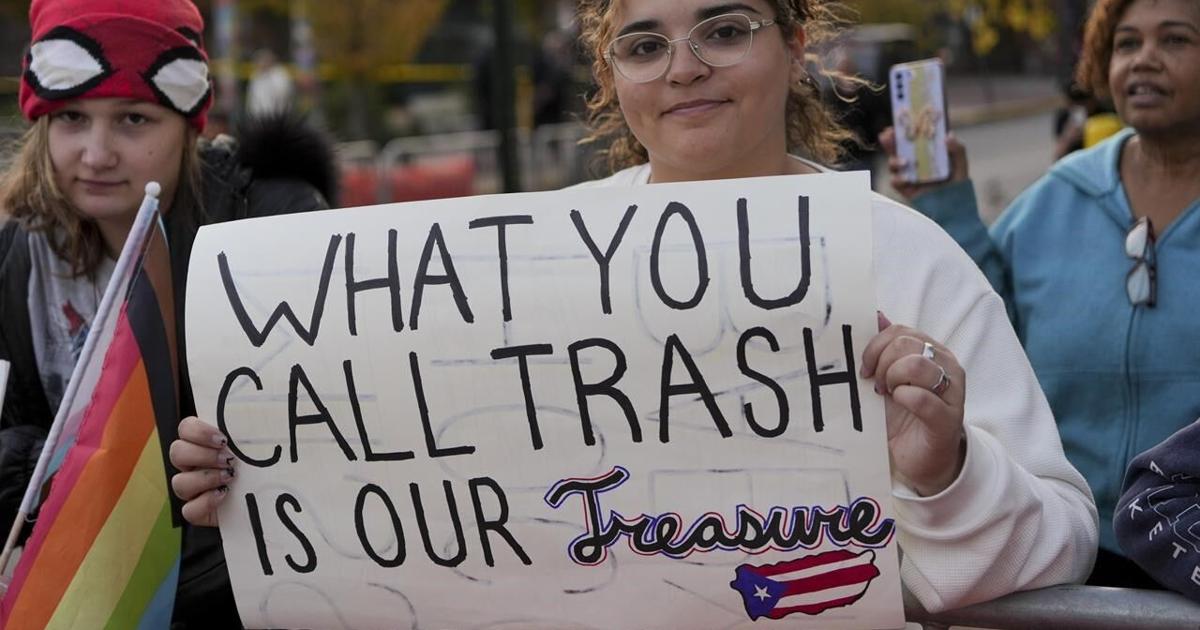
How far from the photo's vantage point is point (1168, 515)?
2.13 meters

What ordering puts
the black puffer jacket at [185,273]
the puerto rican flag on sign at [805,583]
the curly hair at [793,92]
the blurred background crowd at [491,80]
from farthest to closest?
the blurred background crowd at [491,80] < the black puffer jacket at [185,273] < the curly hair at [793,92] < the puerto rican flag on sign at [805,583]

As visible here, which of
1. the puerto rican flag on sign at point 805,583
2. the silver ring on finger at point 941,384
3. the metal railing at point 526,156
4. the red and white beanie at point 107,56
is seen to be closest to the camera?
the silver ring on finger at point 941,384

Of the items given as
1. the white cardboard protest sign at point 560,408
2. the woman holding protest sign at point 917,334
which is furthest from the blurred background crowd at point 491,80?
the white cardboard protest sign at point 560,408

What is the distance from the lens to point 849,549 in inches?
79.8

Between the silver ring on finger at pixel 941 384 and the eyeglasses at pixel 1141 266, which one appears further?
the eyeglasses at pixel 1141 266

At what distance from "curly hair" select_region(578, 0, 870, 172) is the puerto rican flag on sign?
95 centimetres

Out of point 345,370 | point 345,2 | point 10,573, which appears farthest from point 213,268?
point 345,2

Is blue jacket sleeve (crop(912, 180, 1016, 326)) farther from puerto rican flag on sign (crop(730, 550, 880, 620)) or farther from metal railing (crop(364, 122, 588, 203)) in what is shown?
metal railing (crop(364, 122, 588, 203))

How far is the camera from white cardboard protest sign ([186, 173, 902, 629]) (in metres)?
2.01

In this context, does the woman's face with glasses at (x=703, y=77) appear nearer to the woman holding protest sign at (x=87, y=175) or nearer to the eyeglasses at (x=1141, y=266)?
the woman holding protest sign at (x=87, y=175)

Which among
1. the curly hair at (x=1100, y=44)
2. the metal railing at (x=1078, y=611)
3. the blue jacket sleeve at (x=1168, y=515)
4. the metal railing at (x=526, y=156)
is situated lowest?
the metal railing at (x=526, y=156)

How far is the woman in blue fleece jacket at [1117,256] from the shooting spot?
3.05 metres

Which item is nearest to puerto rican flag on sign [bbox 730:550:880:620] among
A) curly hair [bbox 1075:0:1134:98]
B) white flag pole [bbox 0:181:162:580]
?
white flag pole [bbox 0:181:162:580]

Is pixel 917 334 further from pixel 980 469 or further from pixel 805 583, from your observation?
pixel 805 583
